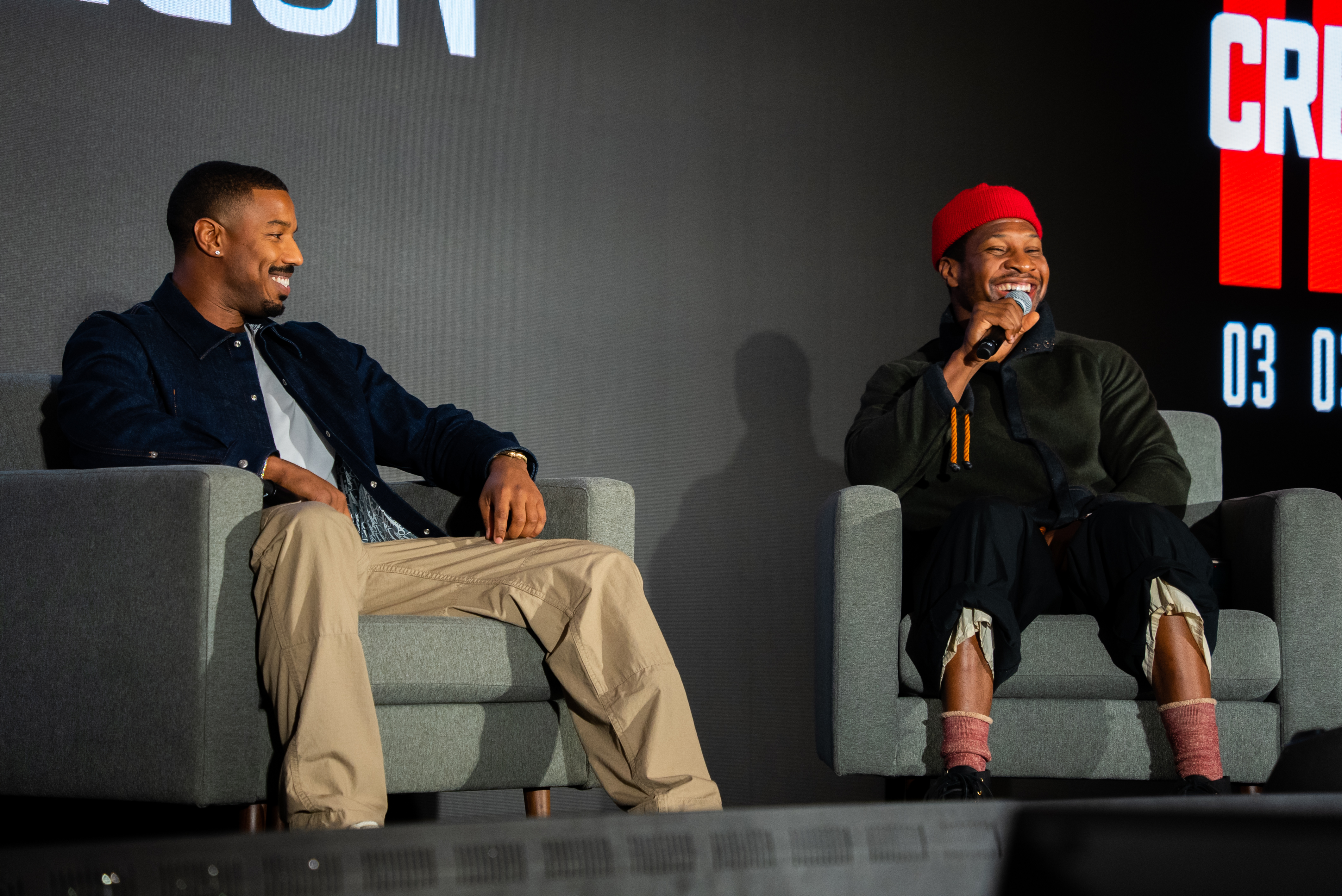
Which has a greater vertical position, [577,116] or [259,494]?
[577,116]

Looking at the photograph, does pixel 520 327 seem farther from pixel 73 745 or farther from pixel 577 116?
pixel 73 745

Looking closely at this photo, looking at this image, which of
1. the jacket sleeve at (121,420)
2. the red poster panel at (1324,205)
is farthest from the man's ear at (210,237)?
the red poster panel at (1324,205)

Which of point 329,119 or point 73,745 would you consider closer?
point 73,745

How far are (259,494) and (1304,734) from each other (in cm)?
140

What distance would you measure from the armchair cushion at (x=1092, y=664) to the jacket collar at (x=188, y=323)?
1272 millimetres

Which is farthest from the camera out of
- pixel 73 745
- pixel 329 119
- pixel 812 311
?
pixel 812 311

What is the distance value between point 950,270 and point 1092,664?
940 mm

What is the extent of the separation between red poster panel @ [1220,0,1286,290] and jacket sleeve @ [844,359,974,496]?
1839 millimetres

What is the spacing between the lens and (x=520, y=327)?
3236 mm

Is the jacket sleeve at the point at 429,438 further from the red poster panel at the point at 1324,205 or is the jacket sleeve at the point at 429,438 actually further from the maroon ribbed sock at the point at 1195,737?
the red poster panel at the point at 1324,205

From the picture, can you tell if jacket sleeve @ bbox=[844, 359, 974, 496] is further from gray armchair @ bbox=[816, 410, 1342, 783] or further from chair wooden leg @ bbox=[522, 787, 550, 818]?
chair wooden leg @ bbox=[522, 787, 550, 818]

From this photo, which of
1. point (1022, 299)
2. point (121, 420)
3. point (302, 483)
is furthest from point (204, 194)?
point (1022, 299)

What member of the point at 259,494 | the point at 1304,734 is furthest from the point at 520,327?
the point at 1304,734

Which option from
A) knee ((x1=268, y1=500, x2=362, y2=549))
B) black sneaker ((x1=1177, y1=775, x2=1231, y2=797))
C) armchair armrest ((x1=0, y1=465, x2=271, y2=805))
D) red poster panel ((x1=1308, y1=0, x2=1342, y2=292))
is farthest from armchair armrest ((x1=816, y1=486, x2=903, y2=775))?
Result: red poster panel ((x1=1308, y1=0, x2=1342, y2=292))
